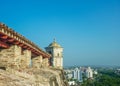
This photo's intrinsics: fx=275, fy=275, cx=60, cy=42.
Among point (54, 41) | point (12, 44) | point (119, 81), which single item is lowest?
point (119, 81)

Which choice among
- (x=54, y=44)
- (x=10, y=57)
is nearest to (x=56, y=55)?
(x=54, y=44)

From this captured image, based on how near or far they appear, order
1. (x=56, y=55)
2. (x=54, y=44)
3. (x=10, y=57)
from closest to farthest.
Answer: (x=10, y=57), (x=56, y=55), (x=54, y=44)

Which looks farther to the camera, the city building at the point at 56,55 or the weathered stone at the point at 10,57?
the city building at the point at 56,55

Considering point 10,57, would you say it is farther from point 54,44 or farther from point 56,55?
point 54,44

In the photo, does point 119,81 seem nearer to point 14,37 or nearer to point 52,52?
point 52,52

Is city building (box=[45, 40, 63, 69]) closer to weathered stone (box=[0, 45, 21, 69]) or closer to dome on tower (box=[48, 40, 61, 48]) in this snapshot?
dome on tower (box=[48, 40, 61, 48])

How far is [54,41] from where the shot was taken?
129ft

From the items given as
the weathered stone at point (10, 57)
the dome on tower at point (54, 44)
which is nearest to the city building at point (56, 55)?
the dome on tower at point (54, 44)

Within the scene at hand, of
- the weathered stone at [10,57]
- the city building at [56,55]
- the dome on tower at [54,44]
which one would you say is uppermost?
the dome on tower at [54,44]

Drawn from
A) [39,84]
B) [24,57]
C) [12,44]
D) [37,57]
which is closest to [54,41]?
[37,57]

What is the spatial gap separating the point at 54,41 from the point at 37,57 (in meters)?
11.5

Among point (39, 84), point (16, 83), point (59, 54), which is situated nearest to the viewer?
point (16, 83)

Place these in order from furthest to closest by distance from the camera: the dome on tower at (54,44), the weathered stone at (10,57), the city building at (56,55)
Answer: the dome on tower at (54,44) < the city building at (56,55) < the weathered stone at (10,57)

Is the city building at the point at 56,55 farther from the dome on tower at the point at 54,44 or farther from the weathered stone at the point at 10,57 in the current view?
the weathered stone at the point at 10,57
